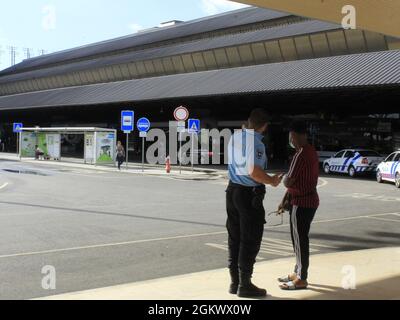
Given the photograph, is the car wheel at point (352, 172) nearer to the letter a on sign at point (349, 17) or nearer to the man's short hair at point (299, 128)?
the letter a on sign at point (349, 17)

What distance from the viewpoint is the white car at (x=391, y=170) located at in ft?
76.9

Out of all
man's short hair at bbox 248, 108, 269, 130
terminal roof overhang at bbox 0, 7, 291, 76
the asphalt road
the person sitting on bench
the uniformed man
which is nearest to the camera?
the uniformed man

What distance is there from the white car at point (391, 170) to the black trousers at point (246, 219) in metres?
19.0

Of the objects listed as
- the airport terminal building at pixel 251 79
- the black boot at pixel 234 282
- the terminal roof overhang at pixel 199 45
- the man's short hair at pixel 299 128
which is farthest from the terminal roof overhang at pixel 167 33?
the black boot at pixel 234 282

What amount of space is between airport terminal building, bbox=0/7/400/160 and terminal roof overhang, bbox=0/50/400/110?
0.09 metres

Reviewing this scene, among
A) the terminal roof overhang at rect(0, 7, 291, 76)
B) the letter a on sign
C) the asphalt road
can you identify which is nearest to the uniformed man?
the asphalt road

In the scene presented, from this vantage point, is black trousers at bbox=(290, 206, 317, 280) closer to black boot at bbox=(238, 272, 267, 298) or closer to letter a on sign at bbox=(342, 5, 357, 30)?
black boot at bbox=(238, 272, 267, 298)

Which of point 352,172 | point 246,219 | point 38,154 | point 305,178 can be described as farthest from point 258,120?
point 38,154

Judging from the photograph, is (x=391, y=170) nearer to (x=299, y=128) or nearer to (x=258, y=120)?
(x=299, y=128)

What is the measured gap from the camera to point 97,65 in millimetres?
54375

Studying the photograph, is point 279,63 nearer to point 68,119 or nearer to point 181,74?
point 181,74

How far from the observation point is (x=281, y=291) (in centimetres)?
603

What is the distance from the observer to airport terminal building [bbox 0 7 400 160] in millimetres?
30281
